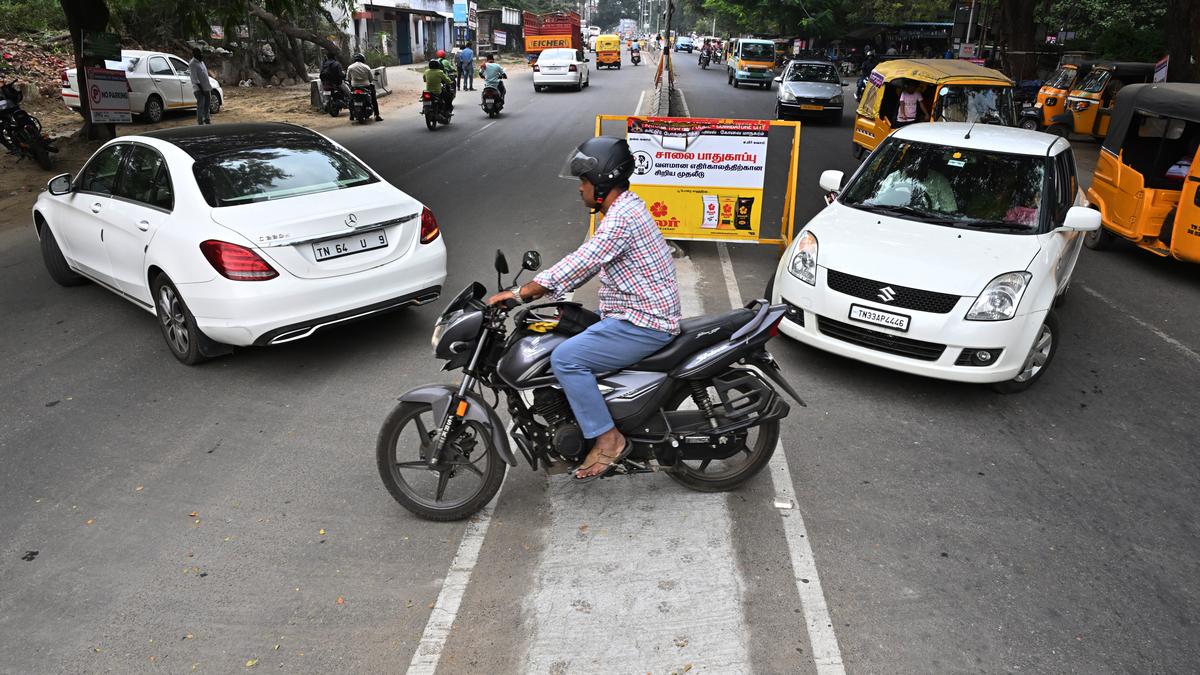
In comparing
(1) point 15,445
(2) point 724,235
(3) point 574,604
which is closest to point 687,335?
(3) point 574,604

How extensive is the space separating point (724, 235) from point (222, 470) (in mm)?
5672

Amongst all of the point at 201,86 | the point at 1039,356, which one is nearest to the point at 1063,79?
the point at 1039,356

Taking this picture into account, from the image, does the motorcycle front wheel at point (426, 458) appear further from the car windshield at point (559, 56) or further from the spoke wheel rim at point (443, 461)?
the car windshield at point (559, 56)

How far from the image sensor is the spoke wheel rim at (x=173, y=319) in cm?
562

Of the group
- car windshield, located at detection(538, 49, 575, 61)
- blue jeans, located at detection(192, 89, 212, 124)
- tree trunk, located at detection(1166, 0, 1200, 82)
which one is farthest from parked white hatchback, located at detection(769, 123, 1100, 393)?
car windshield, located at detection(538, 49, 575, 61)

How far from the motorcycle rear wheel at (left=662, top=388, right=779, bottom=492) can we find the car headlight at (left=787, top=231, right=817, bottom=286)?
181 cm

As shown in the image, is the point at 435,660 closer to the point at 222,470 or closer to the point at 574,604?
the point at 574,604

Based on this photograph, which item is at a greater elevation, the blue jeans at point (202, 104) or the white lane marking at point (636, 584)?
the blue jeans at point (202, 104)

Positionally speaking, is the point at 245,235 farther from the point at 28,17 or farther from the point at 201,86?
the point at 28,17

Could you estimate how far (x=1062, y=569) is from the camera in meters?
3.64

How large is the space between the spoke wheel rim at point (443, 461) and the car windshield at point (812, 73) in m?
21.5

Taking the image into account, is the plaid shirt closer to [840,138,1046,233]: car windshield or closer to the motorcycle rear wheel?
the motorcycle rear wheel

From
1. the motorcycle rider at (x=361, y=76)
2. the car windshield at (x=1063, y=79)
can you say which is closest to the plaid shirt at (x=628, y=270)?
the motorcycle rider at (x=361, y=76)

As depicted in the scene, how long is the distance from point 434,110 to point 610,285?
1722cm
